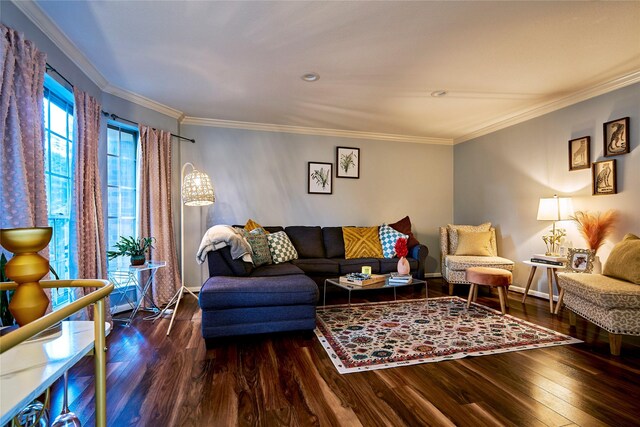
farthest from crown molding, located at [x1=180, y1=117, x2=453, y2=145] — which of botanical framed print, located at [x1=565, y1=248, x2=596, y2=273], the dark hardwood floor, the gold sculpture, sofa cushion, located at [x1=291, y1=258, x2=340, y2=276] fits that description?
the gold sculpture

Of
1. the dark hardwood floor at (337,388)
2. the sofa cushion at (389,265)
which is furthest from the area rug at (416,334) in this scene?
the sofa cushion at (389,265)

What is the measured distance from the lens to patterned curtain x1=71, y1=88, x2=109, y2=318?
2.65 m

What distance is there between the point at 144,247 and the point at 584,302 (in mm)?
4117

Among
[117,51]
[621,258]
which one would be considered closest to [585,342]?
[621,258]

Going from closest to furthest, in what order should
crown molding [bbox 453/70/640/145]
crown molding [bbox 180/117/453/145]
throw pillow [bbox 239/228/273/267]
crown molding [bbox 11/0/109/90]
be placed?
crown molding [bbox 11/0/109/90], crown molding [bbox 453/70/640/145], throw pillow [bbox 239/228/273/267], crown molding [bbox 180/117/453/145]

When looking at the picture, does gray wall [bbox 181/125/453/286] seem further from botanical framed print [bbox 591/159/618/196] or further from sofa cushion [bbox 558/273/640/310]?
sofa cushion [bbox 558/273/640/310]

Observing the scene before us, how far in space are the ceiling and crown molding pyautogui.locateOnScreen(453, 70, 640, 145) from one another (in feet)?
0.05

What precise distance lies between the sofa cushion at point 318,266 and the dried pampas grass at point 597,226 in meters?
2.76

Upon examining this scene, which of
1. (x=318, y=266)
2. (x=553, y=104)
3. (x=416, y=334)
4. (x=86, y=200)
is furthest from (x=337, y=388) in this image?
(x=553, y=104)

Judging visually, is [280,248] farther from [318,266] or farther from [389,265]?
[389,265]

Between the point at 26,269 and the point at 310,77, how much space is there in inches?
109

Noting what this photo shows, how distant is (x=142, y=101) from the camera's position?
3.71m

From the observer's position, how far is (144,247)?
326 cm

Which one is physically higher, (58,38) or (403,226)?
(58,38)
